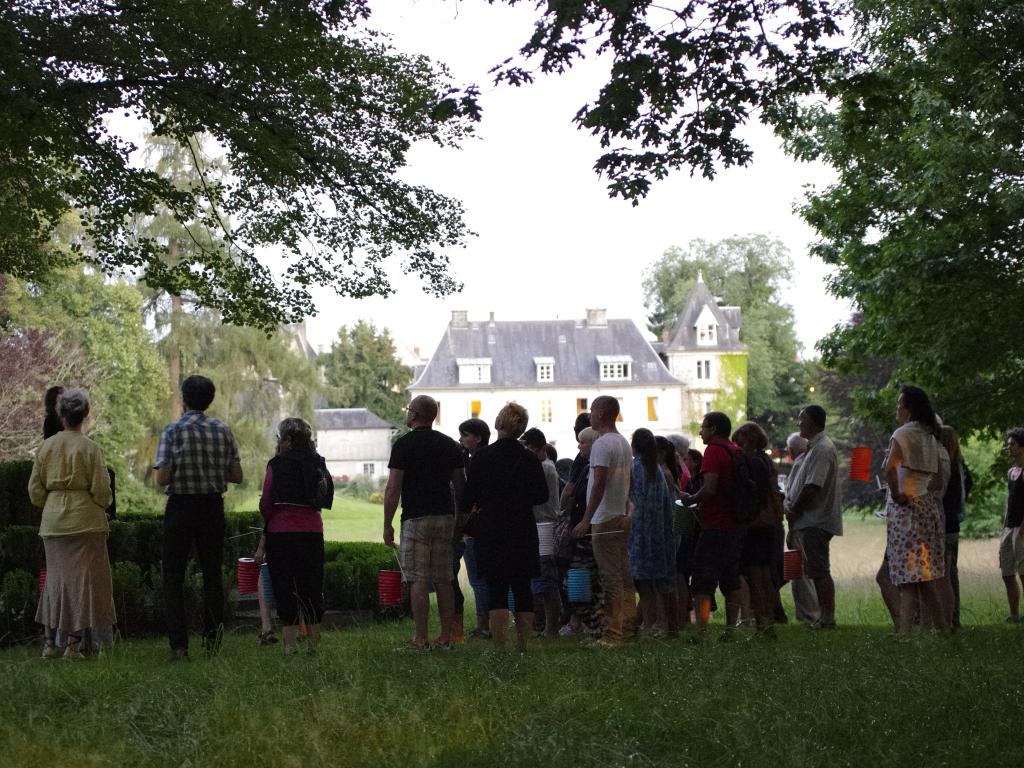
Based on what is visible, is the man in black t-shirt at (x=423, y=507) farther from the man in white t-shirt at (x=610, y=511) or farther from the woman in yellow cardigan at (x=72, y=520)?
the woman in yellow cardigan at (x=72, y=520)

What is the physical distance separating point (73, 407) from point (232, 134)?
5.62 meters

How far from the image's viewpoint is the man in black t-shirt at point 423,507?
965 cm

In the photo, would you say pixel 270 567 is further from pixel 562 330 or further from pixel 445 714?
pixel 562 330

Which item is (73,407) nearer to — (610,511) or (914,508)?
(610,511)

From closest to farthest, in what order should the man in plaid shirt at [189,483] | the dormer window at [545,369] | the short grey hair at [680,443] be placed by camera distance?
the man in plaid shirt at [189,483], the short grey hair at [680,443], the dormer window at [545,369]

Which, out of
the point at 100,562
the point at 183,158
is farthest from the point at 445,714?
the point at 183,158

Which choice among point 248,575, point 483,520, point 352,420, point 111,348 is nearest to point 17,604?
point 248,575

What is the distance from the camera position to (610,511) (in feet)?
33.7

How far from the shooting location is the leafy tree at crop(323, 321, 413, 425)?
96.6 m

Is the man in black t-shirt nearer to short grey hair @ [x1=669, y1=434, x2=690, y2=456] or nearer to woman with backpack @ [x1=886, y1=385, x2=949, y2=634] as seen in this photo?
woman with backpack @ [x1=886, y1=385, x2=949, y2=634]

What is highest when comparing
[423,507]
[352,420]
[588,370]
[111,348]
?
[588,370]

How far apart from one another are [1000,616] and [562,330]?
76881 millimetres

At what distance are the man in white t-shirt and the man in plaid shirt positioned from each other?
261 cm

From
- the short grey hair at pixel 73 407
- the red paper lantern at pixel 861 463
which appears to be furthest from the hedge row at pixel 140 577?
the red paper lantern at pixel 861 463
